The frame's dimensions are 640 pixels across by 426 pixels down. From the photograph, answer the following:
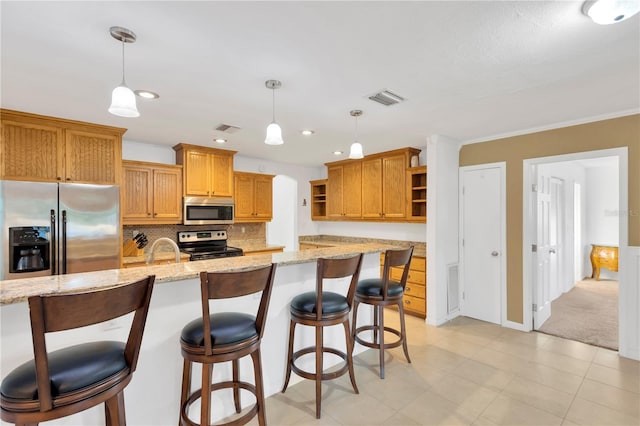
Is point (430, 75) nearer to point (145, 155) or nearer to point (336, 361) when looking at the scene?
point (336, 361)

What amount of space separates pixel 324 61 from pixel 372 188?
330 centimetres

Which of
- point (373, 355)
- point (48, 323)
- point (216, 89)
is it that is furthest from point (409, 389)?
point (216, 89)

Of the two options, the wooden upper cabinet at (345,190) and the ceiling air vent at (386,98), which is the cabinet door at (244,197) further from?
the ceiling air vent at (386,98)

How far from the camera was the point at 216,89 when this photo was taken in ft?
8.18

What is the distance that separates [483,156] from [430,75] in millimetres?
2351

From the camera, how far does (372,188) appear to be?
16.9ft

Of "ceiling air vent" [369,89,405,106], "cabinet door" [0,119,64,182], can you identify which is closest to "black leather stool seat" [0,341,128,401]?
"ceiling air vent" [369,89,405,106]

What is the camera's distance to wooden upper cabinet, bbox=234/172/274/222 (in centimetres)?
511

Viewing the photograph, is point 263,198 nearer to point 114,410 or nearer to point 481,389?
point 481,389

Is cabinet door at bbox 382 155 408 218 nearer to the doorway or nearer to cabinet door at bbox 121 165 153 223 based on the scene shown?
the doorway

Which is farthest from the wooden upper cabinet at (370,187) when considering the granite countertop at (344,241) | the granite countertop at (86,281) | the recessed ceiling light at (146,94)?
the recessed ceiling light at (146,94)

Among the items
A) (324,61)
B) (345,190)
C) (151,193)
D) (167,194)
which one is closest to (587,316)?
(345,190)

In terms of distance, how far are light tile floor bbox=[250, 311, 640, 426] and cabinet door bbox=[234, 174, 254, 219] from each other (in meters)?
3.04

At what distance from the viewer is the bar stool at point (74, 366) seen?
104 centimetres
